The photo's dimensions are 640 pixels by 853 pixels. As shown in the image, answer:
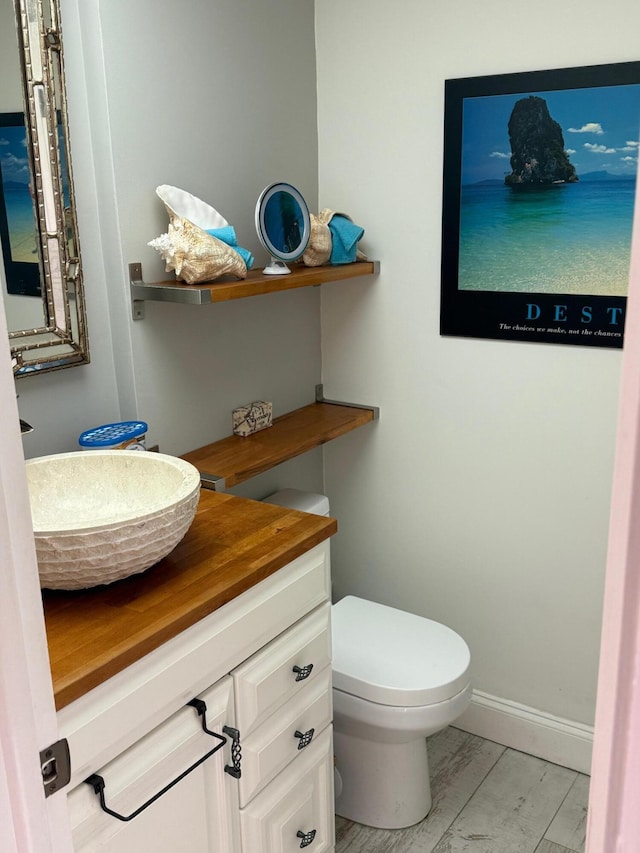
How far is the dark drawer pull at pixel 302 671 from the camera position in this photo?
1560 millimetres

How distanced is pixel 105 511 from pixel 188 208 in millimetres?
718

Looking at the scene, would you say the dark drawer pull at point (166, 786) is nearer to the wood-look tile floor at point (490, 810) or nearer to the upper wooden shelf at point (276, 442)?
the upper wooden shelf at point (276, 442)

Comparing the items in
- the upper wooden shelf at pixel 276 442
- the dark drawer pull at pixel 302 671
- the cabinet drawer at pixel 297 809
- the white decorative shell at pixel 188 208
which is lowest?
the cabinet drawer at pixel 297 809

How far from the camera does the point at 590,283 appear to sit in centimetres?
199

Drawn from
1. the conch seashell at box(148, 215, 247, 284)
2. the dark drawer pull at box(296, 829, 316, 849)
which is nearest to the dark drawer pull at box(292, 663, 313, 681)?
the dark drawer pull at box(296, 829, 316, 849)

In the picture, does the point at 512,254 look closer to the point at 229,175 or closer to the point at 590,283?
the point at 590,283

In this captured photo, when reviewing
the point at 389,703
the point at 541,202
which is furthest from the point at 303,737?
the point at 541,202

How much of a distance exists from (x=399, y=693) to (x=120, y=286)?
3.65 ft

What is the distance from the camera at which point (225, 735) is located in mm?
1410

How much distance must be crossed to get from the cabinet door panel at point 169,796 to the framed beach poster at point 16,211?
0.88m

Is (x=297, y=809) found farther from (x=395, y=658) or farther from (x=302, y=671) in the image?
(x=395, y=658)

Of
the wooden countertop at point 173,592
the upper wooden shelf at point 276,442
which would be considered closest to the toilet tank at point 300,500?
the upper wooden shelf at point 276,442

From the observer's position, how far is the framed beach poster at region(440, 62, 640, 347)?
1.89 meters

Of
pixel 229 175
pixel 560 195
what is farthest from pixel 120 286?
pixel 560 195
